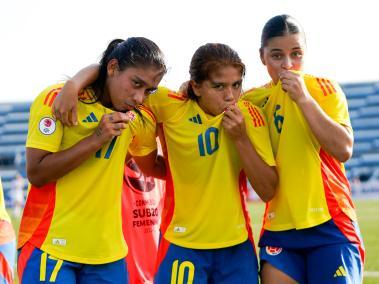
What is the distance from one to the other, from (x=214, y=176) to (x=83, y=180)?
28.2 inches

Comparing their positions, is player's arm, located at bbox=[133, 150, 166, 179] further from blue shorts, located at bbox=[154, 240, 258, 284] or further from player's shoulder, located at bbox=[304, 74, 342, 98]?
player's shoulder, located at bbox=[304, 74, 342, 98]

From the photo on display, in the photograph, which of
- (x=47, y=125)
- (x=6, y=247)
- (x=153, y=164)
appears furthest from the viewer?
(x=6, y=247)

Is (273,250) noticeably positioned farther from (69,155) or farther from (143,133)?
(69,155)

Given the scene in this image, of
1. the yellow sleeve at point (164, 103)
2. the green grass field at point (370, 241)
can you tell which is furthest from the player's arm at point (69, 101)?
the green grass field at point (370, 241)

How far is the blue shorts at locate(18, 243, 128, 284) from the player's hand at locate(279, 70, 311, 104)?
4.16ft

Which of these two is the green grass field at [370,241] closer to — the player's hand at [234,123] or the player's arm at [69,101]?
the player's hand at [234,123]

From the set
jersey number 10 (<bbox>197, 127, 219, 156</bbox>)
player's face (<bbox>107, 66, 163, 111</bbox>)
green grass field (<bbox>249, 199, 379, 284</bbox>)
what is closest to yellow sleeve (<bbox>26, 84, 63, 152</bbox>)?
player's face (<bbox>107, 66, 163, 111</bbox>)

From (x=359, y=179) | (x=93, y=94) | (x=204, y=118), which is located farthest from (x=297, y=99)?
(x=359, y=179)

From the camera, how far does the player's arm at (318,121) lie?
11.4ft

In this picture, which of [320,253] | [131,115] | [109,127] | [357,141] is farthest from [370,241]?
[357,141]

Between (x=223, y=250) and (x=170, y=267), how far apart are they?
1.00 feet

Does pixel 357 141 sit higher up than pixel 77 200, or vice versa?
pixel 77 200

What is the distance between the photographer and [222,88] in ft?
12.1

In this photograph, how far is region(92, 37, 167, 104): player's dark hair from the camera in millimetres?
3527
